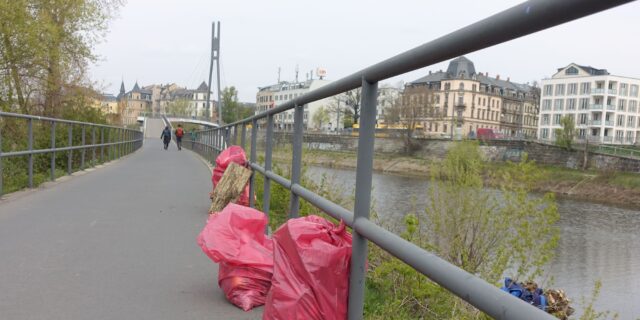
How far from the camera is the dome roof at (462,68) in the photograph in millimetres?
2180

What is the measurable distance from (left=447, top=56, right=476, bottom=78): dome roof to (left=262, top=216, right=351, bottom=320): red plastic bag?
2.73 feet

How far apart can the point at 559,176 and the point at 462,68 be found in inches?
83.9

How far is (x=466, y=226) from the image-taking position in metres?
6.43

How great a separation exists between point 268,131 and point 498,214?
260cm

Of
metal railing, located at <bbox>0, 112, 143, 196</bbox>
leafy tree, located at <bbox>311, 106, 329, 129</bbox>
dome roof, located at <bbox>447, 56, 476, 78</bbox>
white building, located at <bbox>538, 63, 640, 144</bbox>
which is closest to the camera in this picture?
white building, located at <bbox>538, 63, 640, 144</bbox>

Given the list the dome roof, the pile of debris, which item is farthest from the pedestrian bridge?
the pile of debris

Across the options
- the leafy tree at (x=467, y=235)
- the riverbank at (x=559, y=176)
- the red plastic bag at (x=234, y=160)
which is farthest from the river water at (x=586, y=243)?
the red plastic bag at (x=234, y=160)

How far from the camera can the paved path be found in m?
3.55

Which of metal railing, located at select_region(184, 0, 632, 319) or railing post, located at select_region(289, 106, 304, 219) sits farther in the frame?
railing post, located at select_region(289, 106, 304, 219)

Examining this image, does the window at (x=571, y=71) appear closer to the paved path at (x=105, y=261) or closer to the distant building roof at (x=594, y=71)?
the distant building roof at (x=594, y=71)

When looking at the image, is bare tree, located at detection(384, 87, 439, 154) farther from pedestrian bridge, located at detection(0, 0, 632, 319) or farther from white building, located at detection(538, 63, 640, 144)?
white building, located at detection(538, 63, 640, 144)

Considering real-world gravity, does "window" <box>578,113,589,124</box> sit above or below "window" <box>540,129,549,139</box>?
above

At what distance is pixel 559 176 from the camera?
13.6ft

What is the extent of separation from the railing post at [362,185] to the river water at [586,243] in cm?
58
